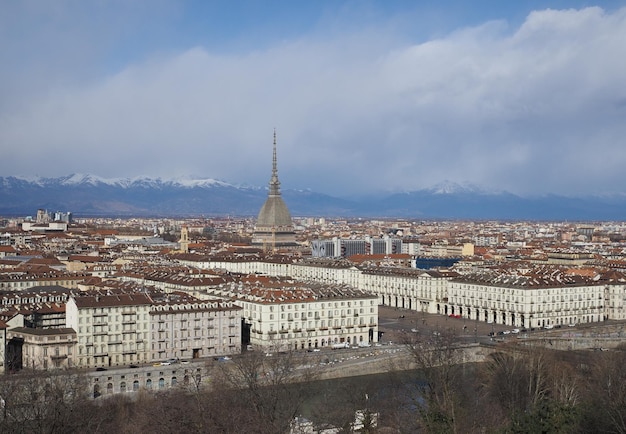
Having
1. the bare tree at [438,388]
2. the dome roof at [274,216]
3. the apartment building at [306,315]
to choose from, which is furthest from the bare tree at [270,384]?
the dome roof at [274,216]

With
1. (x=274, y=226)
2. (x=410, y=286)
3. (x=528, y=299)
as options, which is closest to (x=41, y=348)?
(x=528, y=299)

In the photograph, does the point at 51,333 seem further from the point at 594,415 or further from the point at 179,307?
the point at 594,415

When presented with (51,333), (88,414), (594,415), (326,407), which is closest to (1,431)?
(88,414)

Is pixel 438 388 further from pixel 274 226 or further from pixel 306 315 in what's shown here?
pixel 274 226

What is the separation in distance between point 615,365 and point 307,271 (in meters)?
46.5

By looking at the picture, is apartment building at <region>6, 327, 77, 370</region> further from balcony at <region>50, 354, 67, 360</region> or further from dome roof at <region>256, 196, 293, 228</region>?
dome roof at <region>256, 196, 293, 228</region>

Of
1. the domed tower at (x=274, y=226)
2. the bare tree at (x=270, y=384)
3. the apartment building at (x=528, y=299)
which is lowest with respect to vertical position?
the bare tree at (x=270, y=384)

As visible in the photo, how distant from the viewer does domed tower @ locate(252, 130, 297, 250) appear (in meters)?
117

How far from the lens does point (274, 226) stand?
387 feet

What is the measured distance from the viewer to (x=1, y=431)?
91.4 ft

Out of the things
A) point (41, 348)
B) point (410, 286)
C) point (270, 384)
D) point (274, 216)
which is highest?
point (274, 216)

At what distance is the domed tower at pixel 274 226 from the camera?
383 feet

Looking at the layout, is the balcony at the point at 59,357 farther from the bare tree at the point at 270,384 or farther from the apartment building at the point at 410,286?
the apartment building at the point at 410,286

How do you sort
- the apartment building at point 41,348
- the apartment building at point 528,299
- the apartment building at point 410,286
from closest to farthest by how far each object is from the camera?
the apartment building at point 41,348 → the apartment building at point 528,299 → the apartment building at point 410,286
